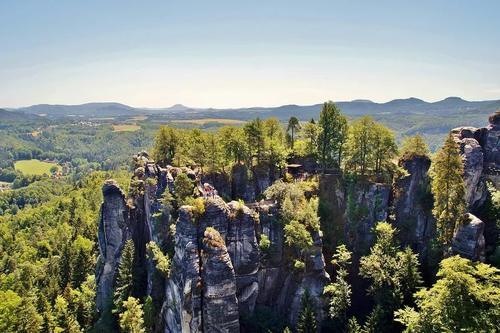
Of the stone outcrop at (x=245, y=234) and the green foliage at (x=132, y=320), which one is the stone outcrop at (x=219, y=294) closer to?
the stone outcrop at (x=245, y=234)

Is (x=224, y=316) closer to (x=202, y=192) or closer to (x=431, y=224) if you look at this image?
(x=202, y=192)

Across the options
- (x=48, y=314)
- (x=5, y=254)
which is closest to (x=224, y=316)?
(x=48, y=314)

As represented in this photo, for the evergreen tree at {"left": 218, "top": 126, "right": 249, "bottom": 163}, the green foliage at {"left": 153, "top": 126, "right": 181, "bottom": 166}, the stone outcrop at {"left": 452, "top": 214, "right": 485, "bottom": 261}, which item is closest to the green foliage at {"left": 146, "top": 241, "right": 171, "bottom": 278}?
the evergreen tree at {"left": 218, "top": 126, "right": 249, "bottom": 163}

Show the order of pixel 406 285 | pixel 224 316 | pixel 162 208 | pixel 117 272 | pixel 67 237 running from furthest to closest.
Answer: pixel 67 237
pixel 117 272
pixel 162 208
pixel 406 285
pixel 224 316

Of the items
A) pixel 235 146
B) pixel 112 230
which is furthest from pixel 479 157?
pixel 112 230

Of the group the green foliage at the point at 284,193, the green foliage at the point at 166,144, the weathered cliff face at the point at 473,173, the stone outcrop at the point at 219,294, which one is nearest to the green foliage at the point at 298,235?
the green foliage at the point at 284,193

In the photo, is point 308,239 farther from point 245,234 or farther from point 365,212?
point 365,212
